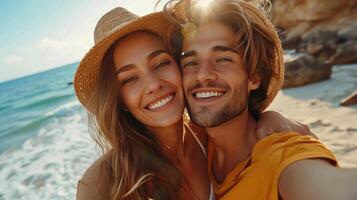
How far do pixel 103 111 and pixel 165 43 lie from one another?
2.32 feet

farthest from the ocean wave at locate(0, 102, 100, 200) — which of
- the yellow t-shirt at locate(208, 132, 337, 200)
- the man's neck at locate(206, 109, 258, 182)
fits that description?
the yellow t-shirt at locate(208, 132, 337, 200)

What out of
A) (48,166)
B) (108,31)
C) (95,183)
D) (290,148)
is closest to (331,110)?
(290,148)

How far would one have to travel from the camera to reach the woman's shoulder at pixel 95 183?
7.41 feet

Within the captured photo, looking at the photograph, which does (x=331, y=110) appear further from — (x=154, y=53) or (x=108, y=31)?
(x=108, y=31)

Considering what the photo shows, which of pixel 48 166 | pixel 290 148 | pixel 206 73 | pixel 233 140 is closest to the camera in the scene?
pixel 290 148

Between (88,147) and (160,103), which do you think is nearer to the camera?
(160,103)

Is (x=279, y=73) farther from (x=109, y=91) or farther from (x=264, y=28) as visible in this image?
(x=109, y=91)

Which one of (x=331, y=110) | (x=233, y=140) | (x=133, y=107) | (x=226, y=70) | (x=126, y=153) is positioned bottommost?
(x=331, y=110)

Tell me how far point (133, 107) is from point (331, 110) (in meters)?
4.41

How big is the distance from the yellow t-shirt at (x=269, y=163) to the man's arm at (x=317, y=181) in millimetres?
35

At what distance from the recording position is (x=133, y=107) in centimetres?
262

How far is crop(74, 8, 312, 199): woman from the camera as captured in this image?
2.44 meters

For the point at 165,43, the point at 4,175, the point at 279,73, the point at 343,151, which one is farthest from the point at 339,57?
the point at 4,175

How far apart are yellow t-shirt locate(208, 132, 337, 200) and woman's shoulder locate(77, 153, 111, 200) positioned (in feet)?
2.73
